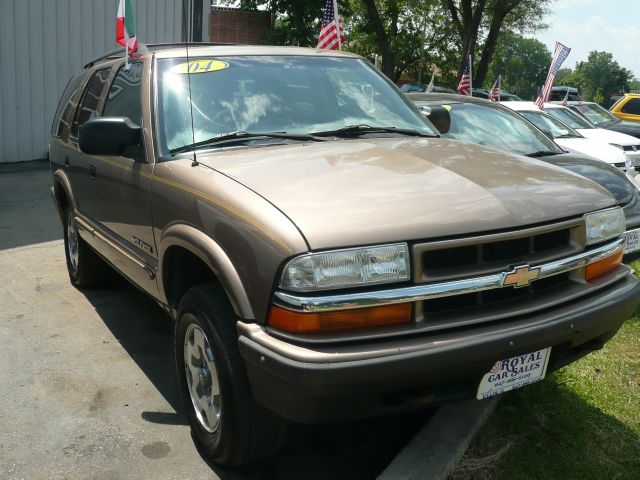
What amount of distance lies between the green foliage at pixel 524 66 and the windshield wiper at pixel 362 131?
100418 millimetres

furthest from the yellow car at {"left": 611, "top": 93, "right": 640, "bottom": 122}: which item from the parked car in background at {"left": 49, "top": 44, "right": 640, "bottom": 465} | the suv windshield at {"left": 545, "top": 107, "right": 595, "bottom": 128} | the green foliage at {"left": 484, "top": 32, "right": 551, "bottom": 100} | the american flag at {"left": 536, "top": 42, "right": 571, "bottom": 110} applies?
the green foliage at {"left": 484, "top": 32, "right": 551, "bottom": 100}

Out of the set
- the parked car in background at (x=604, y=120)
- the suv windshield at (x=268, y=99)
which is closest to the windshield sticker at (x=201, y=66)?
the suv windshield at (x=268, y=99)

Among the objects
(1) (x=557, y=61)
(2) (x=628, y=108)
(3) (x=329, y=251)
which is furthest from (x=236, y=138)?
(2) (x=628, y=108)

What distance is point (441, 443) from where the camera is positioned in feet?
10.0

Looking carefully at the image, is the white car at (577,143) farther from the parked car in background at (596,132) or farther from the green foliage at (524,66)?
the green foliage at (524,66)

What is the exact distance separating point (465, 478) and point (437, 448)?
179 mm

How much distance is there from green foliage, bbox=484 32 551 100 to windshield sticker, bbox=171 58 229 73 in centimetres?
10073

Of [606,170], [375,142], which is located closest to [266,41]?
[606,170]

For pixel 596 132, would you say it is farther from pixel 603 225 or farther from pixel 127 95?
pixel 127 95

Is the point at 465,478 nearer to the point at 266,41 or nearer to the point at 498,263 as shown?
the point at 498,263

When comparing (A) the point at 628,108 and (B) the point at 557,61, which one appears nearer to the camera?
(B) the point at 557,61

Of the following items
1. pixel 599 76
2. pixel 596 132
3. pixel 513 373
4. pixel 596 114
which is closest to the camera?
pixel 513 373

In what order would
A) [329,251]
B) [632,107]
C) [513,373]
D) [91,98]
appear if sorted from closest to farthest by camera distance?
[329,251] < [513,373] < [91,98] < [632,107]

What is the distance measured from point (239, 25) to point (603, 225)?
27.7m
